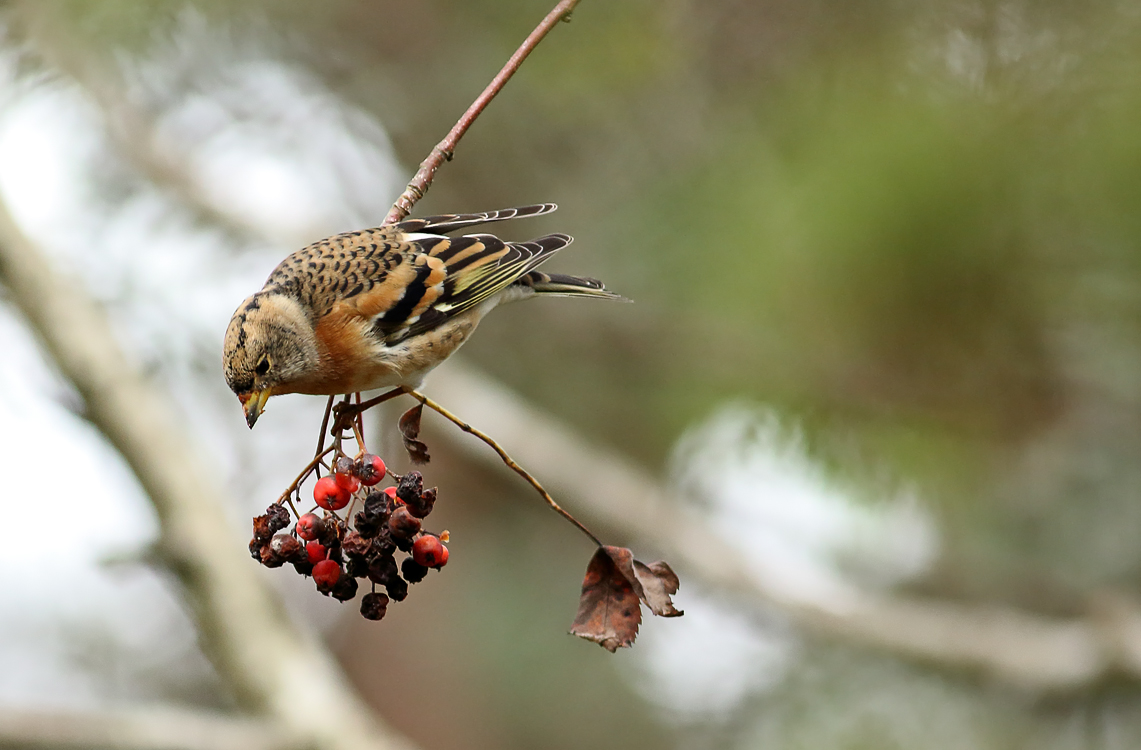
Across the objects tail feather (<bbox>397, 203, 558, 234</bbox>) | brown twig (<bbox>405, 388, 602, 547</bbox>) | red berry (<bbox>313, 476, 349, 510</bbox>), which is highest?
tail feather (<bbox>397, 203, 558, 234</bbox>)

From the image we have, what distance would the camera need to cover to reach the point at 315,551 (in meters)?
1.95

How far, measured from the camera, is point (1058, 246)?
4.16m

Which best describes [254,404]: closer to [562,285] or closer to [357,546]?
[357,546]

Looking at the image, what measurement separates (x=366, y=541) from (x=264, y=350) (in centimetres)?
92

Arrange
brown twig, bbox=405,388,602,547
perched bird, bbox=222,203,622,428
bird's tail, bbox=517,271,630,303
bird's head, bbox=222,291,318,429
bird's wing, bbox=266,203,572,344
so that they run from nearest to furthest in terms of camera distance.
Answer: brown twig, bbox=405,388,602,547 → bird's head, bbox=222,291,318,429 → perched bird, bbox=222,203,622,428 → bird's wing, bbox=266,203,572,344 → bird's tail, bbox=517,271,630,303

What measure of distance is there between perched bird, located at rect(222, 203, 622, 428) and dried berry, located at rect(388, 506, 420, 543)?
0.95 m

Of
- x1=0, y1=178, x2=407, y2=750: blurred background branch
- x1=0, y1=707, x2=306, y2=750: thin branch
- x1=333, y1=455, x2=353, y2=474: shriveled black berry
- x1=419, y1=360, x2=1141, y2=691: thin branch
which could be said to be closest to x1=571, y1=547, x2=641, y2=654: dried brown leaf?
x1=333, y1=455, x2=353, y2=474: shriveled black berry

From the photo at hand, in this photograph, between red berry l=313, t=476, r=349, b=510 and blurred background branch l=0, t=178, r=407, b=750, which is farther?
blurred background branch l=0, t=178, r=407, b=750

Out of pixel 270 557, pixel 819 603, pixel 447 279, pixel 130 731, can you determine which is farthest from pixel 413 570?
pixel 819 603

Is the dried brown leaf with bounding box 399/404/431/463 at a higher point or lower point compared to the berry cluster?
higher

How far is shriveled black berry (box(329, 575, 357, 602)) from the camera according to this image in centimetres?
191

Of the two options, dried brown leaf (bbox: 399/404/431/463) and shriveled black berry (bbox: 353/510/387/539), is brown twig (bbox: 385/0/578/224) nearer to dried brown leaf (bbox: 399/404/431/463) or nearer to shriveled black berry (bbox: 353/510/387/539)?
dried brown leaf (bbox: 399/404/431/463)

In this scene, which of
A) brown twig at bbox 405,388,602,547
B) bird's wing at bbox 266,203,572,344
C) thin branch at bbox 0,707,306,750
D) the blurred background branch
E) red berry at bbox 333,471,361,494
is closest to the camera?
brown twig at bbox 405,388,602,547

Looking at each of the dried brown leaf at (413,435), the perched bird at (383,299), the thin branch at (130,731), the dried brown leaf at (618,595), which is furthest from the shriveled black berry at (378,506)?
the thin branch at (130,731)
